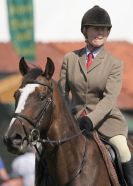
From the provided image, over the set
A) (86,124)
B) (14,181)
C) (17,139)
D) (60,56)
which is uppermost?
(17,139)

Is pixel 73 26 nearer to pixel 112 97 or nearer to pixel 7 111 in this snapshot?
pixel 7 111

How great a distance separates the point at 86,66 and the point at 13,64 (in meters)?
3.43

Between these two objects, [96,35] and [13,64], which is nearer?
[96,35]

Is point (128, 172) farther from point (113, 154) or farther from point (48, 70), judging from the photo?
point (48, 70)

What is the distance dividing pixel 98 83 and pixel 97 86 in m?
0.03

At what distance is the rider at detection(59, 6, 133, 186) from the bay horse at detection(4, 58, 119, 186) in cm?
27

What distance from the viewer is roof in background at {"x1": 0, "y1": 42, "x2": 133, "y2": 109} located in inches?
395

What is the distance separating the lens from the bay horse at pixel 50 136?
5723mm

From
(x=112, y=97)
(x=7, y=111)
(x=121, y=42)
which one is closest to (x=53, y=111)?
(x=112, y=97)

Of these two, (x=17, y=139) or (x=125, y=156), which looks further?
(x=125, y=156)

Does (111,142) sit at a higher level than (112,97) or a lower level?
lower

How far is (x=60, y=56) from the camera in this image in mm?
10367

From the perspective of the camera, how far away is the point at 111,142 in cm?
674

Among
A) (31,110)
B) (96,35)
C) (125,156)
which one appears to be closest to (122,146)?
(125,156)
